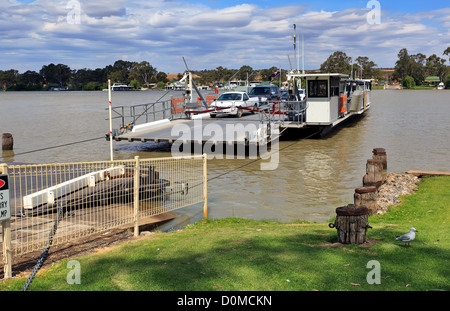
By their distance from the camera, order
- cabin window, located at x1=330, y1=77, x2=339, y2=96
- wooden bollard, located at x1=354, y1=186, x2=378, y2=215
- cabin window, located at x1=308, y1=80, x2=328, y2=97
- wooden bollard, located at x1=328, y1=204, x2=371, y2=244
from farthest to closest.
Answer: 1. cabin window, located at x1=330, y1=77, x2=339, y2=96
2. cabin window, located at x1=308, y1=80, x2=328, y2=97
3. wooden bollard, located at x1=354, y1=186, x2=378, y2=215
4. wooden bollard, located at x1=328, y1=204, x2=371, y2=244

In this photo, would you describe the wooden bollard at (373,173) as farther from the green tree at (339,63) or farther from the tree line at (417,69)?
the tree line at (417,69)

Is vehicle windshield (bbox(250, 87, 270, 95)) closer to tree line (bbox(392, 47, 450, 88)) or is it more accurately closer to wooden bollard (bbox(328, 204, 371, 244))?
wooden bollard (bbox(328, 204, 371, 244))

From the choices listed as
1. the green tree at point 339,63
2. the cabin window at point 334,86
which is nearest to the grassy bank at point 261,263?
the cabin window at point 334,86

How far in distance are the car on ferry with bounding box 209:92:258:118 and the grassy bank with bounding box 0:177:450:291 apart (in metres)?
21.4

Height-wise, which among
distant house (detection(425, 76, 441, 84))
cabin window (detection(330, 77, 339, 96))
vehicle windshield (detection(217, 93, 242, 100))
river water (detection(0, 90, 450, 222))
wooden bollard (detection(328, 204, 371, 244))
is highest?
distant house (detection(425, 76, 441, 84))

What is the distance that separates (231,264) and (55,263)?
2.87m

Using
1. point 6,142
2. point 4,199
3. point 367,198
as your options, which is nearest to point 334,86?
point 367,198

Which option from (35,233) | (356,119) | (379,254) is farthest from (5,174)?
(356,119)

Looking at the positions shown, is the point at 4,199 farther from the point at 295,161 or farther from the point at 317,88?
the point at 317,88

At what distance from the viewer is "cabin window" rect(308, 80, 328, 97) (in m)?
27.5

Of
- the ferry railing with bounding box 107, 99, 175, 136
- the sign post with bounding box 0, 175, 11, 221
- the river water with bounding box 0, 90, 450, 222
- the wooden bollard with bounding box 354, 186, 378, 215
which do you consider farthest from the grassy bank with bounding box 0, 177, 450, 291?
the ferry railing with bounding box 107, 99, 175, 136

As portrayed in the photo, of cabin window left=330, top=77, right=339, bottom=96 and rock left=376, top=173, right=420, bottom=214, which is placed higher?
cabin window left=330, top=77, right=339, bottom=96

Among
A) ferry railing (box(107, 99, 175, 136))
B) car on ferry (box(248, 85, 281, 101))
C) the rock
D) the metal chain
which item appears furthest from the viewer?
car on ferry (box(248, 85, 281, 101))

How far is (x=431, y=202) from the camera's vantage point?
39.3 ft
